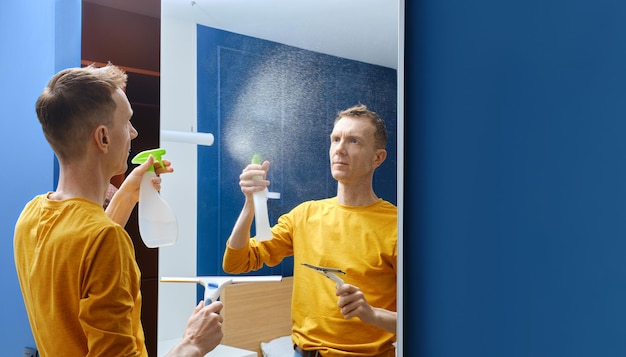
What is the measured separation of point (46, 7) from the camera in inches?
74.3

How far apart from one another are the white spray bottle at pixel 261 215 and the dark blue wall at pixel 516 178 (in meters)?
0.33

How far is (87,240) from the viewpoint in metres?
1.57

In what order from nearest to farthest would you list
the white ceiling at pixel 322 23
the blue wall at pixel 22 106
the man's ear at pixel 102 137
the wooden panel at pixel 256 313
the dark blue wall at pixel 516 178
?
the dark blue wall at pixel 516 178 < the white ceiling at pixel 322 23 < the wooden panel at pixel 256 313 < the man's ear at pixel 102 137 < the blue wall at pixel 22 106

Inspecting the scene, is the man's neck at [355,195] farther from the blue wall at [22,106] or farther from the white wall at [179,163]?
the blue wall at [22,106]

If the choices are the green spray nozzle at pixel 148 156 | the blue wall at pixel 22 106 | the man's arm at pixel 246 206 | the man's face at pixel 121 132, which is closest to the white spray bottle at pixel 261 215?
the man's arm at pixel 246 206

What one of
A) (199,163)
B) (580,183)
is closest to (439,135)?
(580,183)

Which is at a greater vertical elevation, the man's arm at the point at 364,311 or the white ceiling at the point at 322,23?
the white ceiling at the point at 322,23

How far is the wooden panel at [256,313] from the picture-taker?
4.51 feet

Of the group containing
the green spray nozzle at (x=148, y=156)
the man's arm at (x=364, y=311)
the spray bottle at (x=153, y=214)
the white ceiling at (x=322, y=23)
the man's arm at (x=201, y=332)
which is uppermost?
the white ceiling at (x=322, y=23)

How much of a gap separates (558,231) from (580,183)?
0.29 ft

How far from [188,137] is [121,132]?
216 mm

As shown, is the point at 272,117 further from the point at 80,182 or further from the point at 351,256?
the point at 80,182

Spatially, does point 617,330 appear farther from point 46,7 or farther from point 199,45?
point 46,7

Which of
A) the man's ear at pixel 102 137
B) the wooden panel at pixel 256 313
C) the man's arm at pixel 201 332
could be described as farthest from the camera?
the man's ear at pixel 102 137
